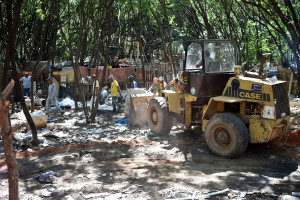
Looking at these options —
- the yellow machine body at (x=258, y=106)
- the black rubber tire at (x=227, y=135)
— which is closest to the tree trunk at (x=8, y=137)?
the black rubber tire at (x=227, y=135)

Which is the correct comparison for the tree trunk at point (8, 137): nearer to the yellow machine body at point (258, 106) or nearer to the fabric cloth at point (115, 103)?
the yellow machine body at point (258, 106)

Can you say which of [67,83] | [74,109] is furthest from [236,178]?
[67,83]

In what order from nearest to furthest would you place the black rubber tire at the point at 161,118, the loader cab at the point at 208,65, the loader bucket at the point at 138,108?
the loader cab at the point at 208,65 → the black rubber tire at the point at 161,118 → the loader bucket at the point at 138,108

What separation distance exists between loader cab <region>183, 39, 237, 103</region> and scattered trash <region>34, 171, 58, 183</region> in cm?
388

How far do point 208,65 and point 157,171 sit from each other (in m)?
2.97

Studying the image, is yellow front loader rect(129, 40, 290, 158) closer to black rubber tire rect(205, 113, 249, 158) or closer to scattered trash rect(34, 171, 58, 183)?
black rubber tire rect(205, 113, 249, 158)

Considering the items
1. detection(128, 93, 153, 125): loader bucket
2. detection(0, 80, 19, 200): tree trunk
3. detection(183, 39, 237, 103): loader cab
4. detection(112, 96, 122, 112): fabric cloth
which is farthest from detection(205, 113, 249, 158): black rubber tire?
detection(112, 96, 122, 112): fabric cloth

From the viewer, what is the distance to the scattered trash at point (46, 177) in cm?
608

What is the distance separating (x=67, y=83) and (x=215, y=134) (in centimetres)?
1493

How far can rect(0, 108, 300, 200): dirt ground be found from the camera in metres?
5.49

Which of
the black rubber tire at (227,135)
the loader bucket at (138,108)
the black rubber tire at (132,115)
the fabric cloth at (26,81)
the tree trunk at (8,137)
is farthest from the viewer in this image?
the fabric cloth at (26,81)

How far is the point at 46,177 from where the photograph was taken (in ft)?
20.3

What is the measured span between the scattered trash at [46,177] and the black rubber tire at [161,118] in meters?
3.86

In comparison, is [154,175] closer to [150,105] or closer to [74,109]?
[150,105]
